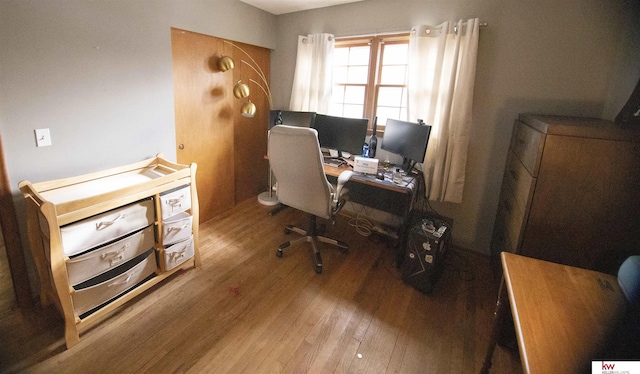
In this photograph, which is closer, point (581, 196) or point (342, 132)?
point (581, 196)

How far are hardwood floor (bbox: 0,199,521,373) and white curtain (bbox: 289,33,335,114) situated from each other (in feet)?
5.84

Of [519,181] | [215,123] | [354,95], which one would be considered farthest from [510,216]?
[215,123]

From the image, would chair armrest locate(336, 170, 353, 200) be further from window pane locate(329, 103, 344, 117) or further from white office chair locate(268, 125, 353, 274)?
window pane locate(329, 103, 344, 117)

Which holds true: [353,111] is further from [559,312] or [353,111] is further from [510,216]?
[559,312]

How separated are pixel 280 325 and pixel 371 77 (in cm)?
Result: 248

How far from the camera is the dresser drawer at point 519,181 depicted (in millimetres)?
1607

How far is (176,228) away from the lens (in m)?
2.07

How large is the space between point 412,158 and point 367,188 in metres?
0.77

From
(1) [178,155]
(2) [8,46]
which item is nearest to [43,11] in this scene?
(2) [8,46]

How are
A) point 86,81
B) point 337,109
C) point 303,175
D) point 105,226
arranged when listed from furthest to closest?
point 337,109 → point 303,175 → point 86,81 → point 105,226

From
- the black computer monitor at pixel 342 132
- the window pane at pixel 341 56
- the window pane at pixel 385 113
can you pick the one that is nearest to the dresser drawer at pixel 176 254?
the black computer monitor at pixel 342 132

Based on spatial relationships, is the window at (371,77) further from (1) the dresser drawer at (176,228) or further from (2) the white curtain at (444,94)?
(1) the dresser drawer at (176,228)

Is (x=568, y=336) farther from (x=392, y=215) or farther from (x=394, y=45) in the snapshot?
(x=394, y=45)

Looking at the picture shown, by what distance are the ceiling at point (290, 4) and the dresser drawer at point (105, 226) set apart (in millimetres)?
2380
